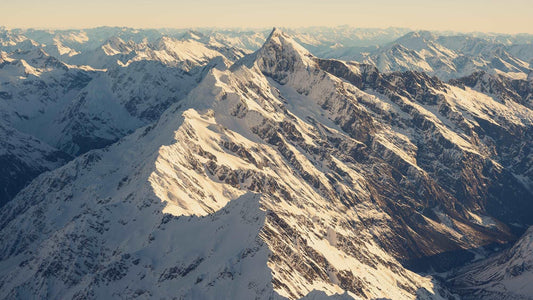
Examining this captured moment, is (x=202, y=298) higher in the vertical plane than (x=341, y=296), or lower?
lower

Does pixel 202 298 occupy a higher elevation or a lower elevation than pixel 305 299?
lower

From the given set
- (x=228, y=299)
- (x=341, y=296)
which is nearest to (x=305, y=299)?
(x=341, y=296)

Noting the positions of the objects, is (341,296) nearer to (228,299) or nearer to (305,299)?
(305,299)

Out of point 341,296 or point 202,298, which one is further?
point 202,298

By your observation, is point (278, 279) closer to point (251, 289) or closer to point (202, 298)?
point (251, 289)

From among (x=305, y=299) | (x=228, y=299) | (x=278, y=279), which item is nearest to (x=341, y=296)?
(x=305, y=299)

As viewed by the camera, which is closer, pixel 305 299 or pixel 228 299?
pixel 305 299

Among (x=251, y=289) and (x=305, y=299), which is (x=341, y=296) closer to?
(x=305, y=299)
